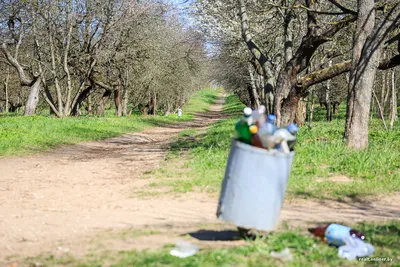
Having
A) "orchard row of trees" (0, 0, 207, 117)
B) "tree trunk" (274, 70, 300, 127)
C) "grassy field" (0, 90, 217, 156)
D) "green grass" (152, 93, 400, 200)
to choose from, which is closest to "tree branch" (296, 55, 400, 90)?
"tree trunk" (274, 70, 300, 127)

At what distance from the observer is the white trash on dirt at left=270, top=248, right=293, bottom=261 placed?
398 cm

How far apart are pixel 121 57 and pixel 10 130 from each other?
12.4 metres

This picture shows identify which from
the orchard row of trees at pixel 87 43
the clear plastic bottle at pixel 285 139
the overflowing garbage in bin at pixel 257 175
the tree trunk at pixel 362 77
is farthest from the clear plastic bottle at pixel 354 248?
the orchard row of trees at pixel 87 43

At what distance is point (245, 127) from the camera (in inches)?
171

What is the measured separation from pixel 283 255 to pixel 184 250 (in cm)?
88

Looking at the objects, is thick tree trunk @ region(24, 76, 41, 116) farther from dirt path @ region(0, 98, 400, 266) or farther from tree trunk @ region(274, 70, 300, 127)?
tree trunk @ region(274, 70, 300, 127)

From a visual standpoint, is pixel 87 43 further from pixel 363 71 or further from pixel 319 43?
pixel 363 71

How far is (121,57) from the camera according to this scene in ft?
91.8

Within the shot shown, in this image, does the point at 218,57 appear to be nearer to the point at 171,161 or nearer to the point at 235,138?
the point at 171,161

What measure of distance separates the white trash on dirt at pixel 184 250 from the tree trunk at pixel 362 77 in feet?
24.4

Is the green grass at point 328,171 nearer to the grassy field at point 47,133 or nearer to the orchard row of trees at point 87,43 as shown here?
the grassy field at point 47,133

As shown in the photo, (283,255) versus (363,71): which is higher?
(363,71)

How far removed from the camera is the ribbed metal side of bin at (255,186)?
4238 millimetres

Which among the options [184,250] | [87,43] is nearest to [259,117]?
[184,250]
